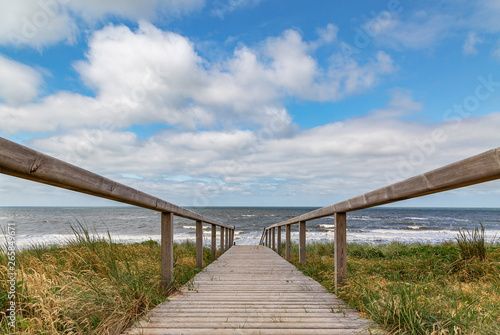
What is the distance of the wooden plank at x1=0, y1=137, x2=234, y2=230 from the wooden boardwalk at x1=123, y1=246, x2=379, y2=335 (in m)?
0.99

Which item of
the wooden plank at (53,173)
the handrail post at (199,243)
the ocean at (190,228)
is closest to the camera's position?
the wooden plank at (53,173)

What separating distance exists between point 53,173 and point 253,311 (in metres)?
1.87

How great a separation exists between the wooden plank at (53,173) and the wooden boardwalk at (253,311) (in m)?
0.99

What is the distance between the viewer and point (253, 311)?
8.14 feet

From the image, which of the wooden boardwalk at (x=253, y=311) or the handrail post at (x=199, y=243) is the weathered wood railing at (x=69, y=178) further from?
the handrail post at (x=199, y=243)

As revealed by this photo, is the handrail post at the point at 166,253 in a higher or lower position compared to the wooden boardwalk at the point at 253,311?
higher

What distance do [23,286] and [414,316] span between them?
8.98ft

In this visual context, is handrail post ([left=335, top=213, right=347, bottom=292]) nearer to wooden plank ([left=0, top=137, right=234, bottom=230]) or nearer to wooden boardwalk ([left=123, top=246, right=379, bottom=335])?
wooden boardwalk ([left=123, top=246, right=379, bottom=335])

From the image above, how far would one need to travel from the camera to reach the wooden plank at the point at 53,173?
129cm

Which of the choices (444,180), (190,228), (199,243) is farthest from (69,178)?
(190,228)

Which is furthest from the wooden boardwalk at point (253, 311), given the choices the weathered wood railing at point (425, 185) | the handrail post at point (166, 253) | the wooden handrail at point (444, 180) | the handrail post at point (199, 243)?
the handrail post at point (199, 243)

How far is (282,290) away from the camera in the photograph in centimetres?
337

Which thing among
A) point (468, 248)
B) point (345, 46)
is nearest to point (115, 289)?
point (468, 248)

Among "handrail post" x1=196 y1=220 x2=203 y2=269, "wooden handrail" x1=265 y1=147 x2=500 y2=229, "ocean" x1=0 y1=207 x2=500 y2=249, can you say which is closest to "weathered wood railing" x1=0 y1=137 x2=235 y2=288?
"ocean" x1=0 y1=207 x2=500 y2=249
